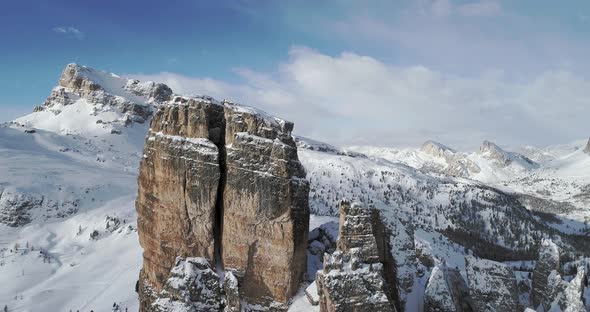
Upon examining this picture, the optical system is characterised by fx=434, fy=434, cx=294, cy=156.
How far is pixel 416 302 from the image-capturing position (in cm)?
3916

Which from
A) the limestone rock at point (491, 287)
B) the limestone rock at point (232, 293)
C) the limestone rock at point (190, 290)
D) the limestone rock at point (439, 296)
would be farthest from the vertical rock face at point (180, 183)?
the limestone rock at point (491, 287)

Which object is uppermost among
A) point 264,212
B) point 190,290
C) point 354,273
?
point 264,212

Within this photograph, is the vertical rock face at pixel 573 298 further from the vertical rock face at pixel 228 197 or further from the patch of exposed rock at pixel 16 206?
the patch of exposed rock at pixel 16 206

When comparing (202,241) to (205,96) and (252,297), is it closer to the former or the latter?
(252,297)

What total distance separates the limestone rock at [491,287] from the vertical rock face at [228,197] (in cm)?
1763

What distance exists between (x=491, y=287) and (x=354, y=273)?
18565 millimetres

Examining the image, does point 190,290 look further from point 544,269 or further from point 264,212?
point 544,269

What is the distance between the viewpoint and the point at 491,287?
133 ft

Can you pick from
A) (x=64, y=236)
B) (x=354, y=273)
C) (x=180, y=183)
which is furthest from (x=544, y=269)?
(x=64, y=236)

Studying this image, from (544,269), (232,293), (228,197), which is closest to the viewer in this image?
(232,293)

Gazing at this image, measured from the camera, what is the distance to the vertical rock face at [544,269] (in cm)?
5084

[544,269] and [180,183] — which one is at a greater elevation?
[180,183]

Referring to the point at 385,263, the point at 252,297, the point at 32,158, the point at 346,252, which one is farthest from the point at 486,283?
the point at 32,158

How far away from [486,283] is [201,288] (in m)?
26.2
